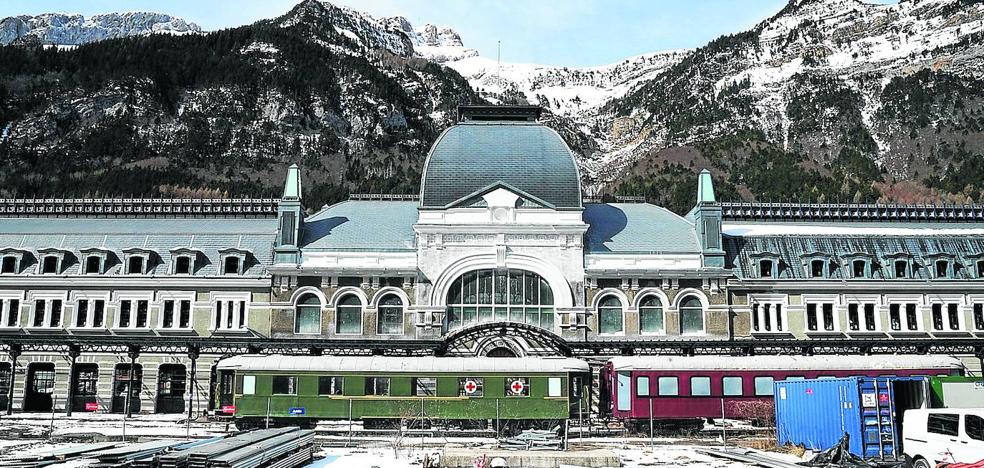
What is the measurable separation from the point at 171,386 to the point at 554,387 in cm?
Result: 2483

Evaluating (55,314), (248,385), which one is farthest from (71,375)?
(248,385)

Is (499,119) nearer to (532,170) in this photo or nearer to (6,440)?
(532,170)

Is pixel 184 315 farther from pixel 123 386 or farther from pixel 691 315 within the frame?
pixel 691 315

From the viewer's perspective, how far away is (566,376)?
4359 cm

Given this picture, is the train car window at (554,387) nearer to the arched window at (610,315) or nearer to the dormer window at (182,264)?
the arched window at (610,315)

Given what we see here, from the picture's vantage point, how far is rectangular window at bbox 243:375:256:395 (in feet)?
141

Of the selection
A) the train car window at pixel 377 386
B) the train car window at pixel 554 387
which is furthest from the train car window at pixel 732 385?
the train car window at pixel 377 386

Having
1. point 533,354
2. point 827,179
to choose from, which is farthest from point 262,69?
point 533,354

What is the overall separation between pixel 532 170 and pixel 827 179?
113162mm

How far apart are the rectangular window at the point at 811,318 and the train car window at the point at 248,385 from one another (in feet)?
114

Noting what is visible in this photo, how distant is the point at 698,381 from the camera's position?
144 feet

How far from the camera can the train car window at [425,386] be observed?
142 feet

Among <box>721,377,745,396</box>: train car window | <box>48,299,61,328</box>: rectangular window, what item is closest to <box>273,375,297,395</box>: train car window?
<box>721,377,745,396</box>: train car window

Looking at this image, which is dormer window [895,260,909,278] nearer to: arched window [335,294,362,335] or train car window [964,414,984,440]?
arched window [335,294,362,335]
